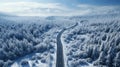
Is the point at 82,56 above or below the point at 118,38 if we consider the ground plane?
below

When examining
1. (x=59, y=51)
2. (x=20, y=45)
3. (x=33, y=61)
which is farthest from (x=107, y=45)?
(x=20, y=45)

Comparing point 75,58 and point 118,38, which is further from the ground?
point 118,38

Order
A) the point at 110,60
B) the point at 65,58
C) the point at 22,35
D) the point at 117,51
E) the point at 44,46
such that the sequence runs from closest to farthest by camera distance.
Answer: the point at 110,60, the point at 117,51, the point at 65,58, the point at 44,46, the point at 22,35

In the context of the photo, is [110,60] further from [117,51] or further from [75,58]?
[75,58]

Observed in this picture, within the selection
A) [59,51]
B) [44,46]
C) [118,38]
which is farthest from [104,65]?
[44,46]

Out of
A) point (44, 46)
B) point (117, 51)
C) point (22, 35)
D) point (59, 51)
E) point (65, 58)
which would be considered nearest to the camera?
point (117, 51)

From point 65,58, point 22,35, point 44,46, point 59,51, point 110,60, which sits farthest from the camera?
point 22,35

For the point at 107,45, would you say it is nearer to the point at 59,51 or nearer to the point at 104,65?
the point at 104,65

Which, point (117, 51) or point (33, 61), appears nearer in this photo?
point (117, 51)

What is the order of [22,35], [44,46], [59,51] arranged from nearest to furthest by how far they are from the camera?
[59,51]
[44,46]
[22,35]
